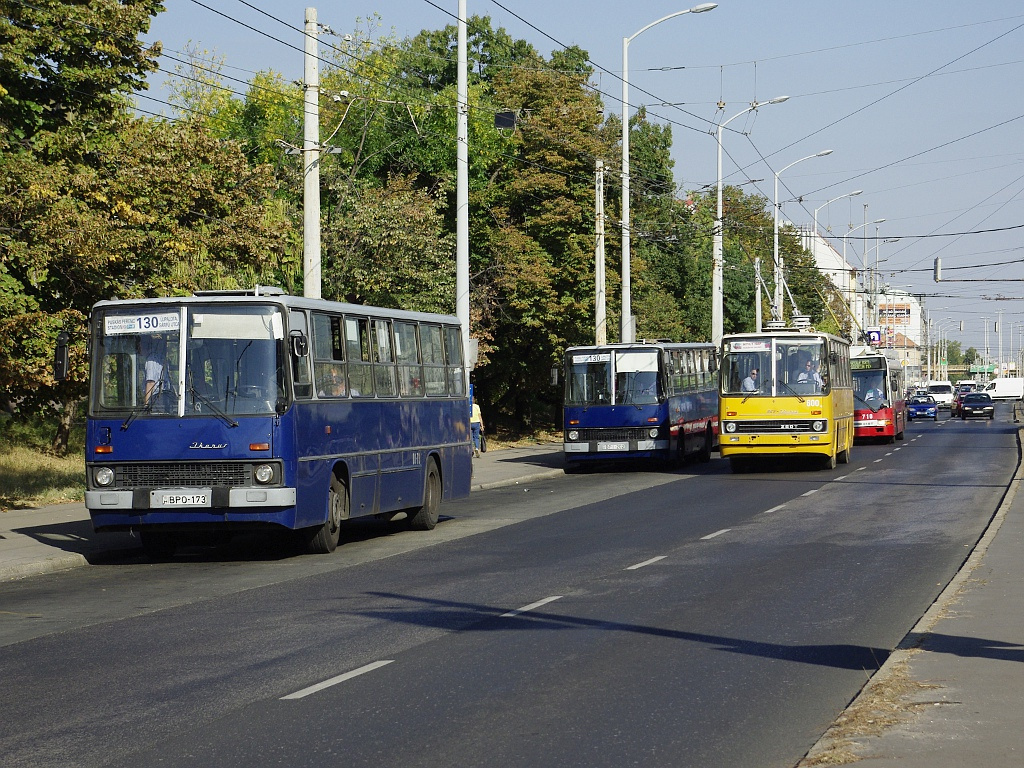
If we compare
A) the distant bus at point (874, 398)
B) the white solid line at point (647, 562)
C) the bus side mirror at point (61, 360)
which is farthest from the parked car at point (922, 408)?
the bus side mirror at point (61, 360)

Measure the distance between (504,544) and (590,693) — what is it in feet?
32.3

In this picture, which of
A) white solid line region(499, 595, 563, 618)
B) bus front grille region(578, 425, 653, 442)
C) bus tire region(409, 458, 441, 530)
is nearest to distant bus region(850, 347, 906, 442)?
bus front grille region(578, 425, 653, 442)

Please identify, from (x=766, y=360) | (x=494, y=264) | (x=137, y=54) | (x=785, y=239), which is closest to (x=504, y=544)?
(x=137, y=54)

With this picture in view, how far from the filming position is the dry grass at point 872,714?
6582 millimetres

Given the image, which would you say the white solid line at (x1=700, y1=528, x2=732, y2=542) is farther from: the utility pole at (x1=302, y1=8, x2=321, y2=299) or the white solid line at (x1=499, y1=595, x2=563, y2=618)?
the utility pole at (x1=302, y1=8, x2=321, y2=299)

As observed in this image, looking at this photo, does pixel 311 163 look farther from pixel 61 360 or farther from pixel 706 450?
pixel 706 450

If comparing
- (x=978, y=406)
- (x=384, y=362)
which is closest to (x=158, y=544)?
(x=384, y=362)

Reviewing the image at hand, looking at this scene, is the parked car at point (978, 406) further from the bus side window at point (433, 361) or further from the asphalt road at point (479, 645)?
the bus side window at point (433, 361)

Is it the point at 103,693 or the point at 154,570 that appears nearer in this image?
the point at 103,693

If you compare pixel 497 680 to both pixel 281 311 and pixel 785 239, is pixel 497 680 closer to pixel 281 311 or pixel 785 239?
pixel 281 311

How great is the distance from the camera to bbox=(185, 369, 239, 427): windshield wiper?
52.6 feet

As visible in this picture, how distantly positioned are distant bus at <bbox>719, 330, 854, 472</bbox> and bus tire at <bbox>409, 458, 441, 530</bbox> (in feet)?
42.5

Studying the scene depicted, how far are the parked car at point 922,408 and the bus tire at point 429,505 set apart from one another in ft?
232

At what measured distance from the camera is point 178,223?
Answer: 76.3 feet
